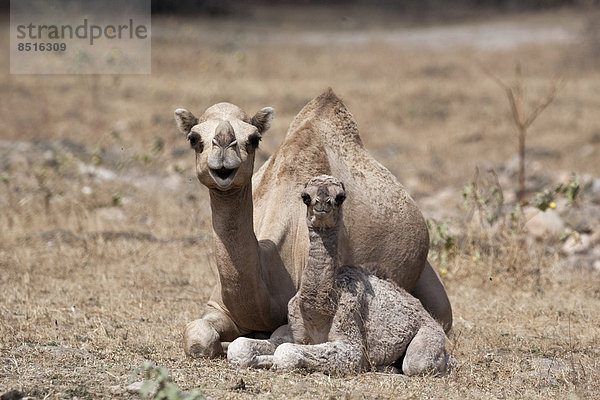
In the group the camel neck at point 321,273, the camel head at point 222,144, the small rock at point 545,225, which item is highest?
the camel head at point 222,144

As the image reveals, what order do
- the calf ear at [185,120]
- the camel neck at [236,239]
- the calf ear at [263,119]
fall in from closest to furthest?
the camel neck at [236,239] → the calf ear at [185,120] → the calf ear at [263,119]

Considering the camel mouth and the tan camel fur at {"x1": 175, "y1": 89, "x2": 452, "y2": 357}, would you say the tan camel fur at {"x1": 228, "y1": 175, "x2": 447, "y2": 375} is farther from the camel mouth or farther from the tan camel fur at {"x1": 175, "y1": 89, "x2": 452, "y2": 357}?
the camel mouth

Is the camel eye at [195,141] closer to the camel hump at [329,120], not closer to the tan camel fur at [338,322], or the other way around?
the tan camel fur at [338,322]

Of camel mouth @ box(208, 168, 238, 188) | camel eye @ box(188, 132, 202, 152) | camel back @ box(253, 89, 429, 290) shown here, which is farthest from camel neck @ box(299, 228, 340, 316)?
camel eye @ box(188, 132, 202, 152)

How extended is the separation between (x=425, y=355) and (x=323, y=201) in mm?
1268

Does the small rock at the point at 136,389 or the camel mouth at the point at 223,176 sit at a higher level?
the camel mouth at the point at 223,176

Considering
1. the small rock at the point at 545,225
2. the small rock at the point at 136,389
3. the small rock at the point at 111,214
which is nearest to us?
the small rock at the point at 136,389

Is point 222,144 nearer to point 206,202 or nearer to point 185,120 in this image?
point 185,120

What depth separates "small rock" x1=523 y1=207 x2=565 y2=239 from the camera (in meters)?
11.4

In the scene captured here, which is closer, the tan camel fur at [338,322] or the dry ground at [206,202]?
the tan camel fur at [338,322]

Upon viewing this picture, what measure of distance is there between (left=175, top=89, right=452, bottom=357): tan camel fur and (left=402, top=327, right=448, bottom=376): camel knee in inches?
28.4

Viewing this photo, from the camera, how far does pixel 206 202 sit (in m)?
13.0

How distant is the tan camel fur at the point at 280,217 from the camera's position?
5.99 m

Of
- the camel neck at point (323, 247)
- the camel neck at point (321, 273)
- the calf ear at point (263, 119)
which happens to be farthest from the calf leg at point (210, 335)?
the calf ear at point (263, 119)
